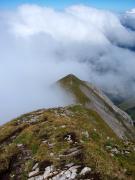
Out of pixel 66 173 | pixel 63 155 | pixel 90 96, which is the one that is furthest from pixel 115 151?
pixel 90 96

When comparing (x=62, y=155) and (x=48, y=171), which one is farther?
(x=62, y=155)

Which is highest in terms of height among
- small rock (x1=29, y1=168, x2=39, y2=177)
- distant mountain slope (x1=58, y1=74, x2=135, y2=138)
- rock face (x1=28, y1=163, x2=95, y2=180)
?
distant mountain slope (x1=58, y1=74, x2=135, y2=138)

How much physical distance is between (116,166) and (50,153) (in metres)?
6.12

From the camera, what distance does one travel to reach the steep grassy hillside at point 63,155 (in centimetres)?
2755

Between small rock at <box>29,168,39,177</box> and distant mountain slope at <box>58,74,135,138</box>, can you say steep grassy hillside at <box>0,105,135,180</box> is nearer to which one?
small rock at <box>29,168,39,177</box>


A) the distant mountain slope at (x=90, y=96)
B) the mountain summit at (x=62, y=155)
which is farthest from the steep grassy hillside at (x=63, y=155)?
the distant mountain slope at (x=90, y=96)

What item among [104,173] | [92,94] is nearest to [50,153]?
[104,173]

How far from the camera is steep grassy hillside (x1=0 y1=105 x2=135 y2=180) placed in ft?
90.4

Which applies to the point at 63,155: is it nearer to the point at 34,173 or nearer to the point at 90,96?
the point at 34,173

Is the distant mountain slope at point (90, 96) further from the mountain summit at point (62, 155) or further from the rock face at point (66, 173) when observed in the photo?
the rock face at point (66, 173)

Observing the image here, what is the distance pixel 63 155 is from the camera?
1229 inches

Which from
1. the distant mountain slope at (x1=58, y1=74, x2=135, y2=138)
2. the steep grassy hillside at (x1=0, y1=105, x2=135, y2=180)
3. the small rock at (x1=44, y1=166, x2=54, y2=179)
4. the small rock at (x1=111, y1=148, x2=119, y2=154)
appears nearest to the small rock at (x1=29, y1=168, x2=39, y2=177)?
the steep grassy hillside at (x1=0, y1=105, x2=135, y2=180)

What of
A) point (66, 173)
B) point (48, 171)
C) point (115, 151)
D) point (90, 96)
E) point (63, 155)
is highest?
point (90, 96)

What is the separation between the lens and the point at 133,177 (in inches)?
1072
